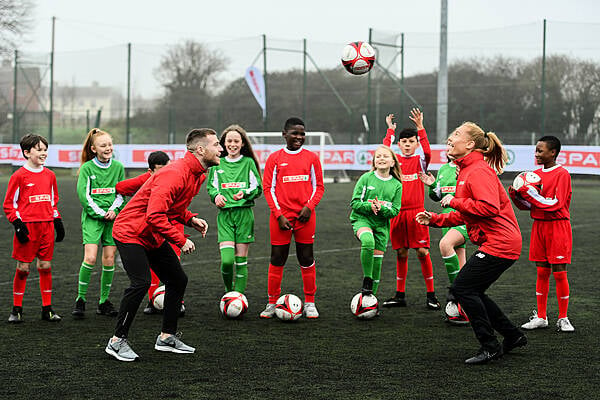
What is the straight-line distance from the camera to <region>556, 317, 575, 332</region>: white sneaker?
7.14 metres

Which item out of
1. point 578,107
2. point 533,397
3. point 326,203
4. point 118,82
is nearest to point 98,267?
point 533,397

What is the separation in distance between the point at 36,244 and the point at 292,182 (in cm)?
251

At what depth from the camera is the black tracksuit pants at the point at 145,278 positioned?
6.17 metres

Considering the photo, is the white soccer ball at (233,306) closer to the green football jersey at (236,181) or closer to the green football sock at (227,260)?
the green football sock at (227,260)

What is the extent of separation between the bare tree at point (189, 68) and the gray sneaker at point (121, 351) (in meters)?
33.6

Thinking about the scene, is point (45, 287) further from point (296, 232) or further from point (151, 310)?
point (296, 232)

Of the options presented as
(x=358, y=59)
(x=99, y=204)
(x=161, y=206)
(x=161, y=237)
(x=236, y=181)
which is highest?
(x=358, y=59)

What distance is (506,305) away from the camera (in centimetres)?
841

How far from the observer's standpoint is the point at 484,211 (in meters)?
5.97

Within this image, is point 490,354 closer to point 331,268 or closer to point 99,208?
point 99,208

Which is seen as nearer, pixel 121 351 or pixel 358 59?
pixel 121 351

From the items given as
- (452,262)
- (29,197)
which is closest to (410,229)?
(452,262)

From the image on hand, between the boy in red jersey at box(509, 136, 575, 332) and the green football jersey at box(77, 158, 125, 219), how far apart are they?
3862 millimetres

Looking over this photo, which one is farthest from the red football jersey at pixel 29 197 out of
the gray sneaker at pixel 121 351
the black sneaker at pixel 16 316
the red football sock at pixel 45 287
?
the gray sneaker at pixel 121 351
